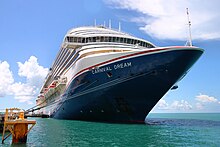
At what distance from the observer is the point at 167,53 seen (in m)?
20.9

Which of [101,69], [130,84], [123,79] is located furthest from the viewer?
[101,69]

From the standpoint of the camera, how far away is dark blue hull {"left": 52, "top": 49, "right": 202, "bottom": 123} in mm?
21359

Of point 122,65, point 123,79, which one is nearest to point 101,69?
point 122,65

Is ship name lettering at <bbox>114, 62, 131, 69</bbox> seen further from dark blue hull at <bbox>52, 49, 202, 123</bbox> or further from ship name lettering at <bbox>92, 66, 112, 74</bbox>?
ship name lettering at <bbox>92, 66, 112, 74</bbox>

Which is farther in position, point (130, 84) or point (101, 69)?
point (101, 69)

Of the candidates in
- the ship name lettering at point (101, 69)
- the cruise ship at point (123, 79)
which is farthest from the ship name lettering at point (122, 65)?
the ship name lettering at point (101, 69)

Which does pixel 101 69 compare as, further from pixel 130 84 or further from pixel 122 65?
pixel 130 84

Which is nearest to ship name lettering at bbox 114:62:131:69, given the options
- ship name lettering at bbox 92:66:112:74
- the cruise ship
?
the cruise ship

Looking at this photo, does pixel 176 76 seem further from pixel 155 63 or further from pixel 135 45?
pixel 135 45

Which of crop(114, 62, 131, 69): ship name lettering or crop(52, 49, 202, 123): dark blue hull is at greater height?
crop(114, 62, 131, 69): ship name lettering

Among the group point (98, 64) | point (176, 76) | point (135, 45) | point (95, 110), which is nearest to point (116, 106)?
point (95, 110)

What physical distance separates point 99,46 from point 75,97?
6.77 metres

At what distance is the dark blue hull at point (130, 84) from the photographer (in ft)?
70.1

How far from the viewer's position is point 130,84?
72.9ft
